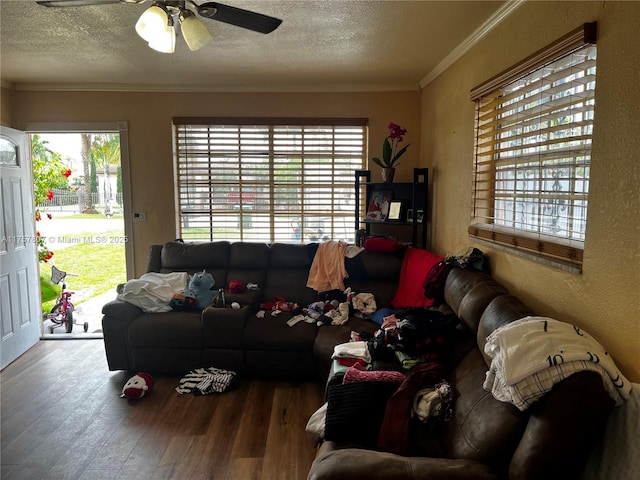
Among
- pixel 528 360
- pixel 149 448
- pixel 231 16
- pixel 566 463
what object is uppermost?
pixel 231 16

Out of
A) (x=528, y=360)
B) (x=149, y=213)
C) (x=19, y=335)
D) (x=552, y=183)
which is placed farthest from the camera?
(x=149, y=213)

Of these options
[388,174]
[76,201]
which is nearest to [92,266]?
[76,201]

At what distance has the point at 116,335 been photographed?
10.8 ft

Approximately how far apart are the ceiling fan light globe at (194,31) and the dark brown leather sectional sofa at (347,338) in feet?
6.25

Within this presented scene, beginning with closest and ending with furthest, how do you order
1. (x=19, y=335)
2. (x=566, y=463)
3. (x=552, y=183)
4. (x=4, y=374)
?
1. (x=566, y=463)
2. (x=552, y=183)
3. (x=4, y=374)
4. (x=19, y=335)

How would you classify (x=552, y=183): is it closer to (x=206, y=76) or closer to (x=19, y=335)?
(x=206, y=76)

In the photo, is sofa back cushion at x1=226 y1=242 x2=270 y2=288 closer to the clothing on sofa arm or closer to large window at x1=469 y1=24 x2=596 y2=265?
large window at x1=469 y1=24 x2=596 y2=265

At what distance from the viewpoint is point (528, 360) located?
Answer: 4.52 ft

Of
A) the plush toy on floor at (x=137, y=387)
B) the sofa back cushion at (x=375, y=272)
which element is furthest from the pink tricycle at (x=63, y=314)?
the sofa back cushion at (x=375, y=272)

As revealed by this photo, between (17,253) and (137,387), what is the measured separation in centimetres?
189

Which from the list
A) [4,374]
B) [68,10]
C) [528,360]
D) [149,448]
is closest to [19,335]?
[4,374]

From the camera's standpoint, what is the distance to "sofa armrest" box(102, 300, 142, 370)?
3.28 metres

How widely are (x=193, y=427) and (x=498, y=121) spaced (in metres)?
2.72

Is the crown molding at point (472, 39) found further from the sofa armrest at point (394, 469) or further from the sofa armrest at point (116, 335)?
the sofa armrest at point (116, 335)
